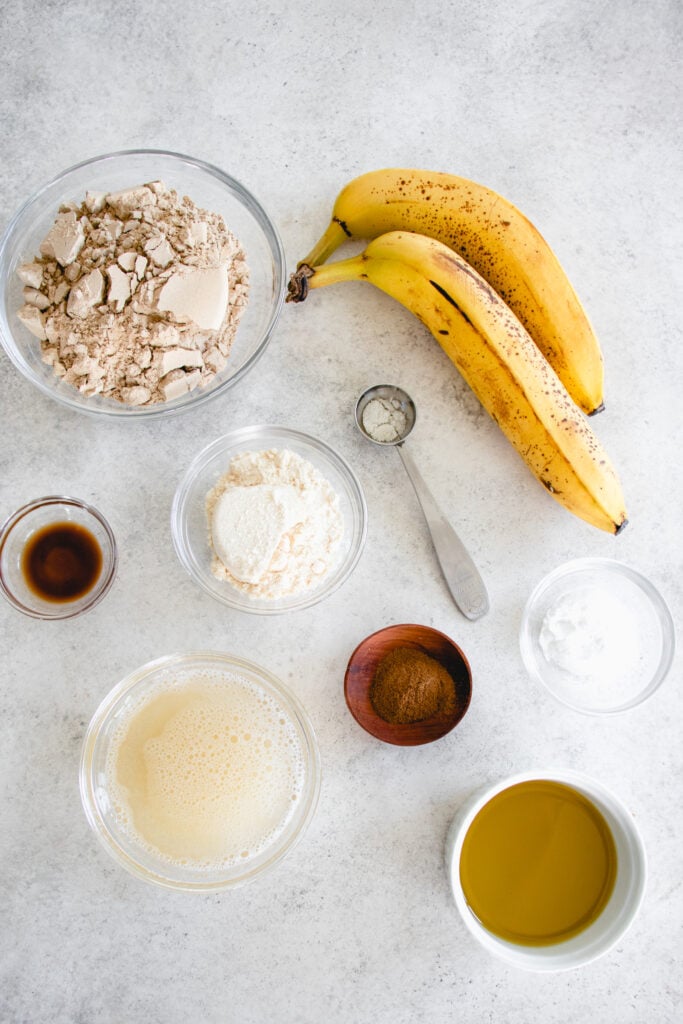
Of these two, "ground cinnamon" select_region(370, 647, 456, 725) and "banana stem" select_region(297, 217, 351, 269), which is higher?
"banana stem" select_region(297, 217, 351, 269)

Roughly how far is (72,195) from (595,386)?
1190mm

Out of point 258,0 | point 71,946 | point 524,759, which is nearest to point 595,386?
point 524,759

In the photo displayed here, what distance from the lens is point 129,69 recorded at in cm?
174

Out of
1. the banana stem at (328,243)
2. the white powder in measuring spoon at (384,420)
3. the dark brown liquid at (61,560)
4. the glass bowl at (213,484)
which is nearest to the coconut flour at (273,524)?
the glass bowl at (213,484)

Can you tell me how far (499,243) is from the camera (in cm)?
160

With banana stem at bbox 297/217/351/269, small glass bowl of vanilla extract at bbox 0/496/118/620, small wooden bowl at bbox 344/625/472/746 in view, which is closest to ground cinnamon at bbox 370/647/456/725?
small wooden bowl at bbox 344/625/472/746

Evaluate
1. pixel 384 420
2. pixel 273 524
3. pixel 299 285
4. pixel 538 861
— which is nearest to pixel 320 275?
pixel 299 285

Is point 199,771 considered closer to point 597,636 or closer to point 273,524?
point 273,524

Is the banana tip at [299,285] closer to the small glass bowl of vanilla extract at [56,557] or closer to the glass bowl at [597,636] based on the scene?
the small glass bowl of vanilla extract at [56,557]

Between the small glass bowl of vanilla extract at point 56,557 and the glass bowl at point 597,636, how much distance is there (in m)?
0.94

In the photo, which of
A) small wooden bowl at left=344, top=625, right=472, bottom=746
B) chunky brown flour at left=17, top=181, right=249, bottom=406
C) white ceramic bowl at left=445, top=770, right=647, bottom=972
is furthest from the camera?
small wooden bowl at left=344, top=625, right=472, bottom=746

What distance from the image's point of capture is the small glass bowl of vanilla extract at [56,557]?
5.36ft

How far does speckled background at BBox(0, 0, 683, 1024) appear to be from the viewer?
166 centimetres

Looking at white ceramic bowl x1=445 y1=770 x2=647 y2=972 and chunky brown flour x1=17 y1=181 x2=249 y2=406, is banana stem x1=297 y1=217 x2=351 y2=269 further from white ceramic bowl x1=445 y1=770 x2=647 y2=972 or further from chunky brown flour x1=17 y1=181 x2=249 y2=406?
white ceramic bowl x1=445 y1=770 x2=647 y2=972
